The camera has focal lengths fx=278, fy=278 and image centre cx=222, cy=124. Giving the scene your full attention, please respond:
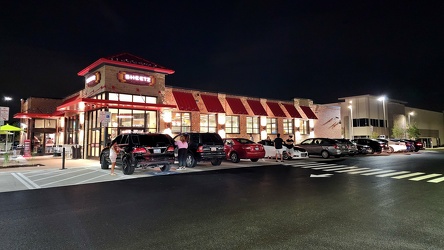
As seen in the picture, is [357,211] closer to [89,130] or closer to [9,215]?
[9,215]

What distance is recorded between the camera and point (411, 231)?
478cm

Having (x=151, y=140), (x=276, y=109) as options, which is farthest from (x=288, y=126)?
(x=151, y=140)

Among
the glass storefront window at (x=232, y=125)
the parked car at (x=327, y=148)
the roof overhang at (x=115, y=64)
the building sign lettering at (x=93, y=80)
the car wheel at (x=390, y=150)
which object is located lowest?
the car wheel at (x=390, y=150)

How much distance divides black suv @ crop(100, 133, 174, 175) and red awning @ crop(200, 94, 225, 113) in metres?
13.4

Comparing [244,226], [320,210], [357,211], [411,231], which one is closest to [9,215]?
[244,226]

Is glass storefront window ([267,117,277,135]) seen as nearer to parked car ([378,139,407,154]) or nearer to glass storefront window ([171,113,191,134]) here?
glass storefront window ([171,113,191,134])

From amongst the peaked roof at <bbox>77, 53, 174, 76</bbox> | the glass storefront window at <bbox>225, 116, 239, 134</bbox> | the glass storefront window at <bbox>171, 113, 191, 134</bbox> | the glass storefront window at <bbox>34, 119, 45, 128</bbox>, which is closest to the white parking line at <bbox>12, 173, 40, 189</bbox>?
the peaked roof at <bbox>77, 53, 174, 76</bbox>

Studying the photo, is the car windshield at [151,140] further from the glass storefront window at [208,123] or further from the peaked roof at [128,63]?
the glass storefront window at [208,123]

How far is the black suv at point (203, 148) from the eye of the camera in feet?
50.0

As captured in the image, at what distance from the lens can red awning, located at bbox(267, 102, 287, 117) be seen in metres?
31.6

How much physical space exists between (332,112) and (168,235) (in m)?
35.9

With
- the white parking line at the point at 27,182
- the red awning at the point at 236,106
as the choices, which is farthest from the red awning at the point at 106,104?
the red awning at the point at 236,106

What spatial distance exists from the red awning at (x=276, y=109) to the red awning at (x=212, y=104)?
7.15 metres

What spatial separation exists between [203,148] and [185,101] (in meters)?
10.6
